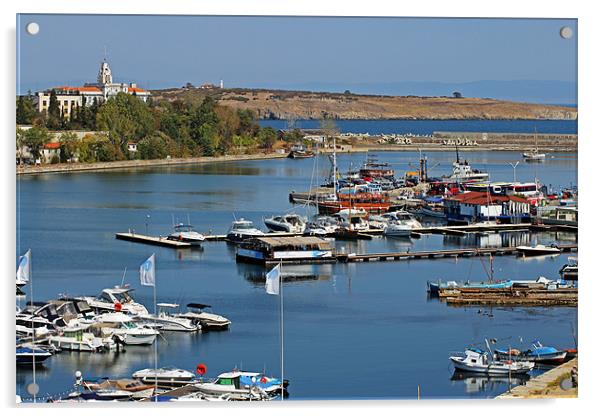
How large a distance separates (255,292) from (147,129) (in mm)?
2467

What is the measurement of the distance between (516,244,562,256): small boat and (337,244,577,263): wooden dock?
0.21ft

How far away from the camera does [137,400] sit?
22.5 feet

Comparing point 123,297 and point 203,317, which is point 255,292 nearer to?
point 203,317

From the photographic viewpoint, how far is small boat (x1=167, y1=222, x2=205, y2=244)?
12.9 metres

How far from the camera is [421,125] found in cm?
1046

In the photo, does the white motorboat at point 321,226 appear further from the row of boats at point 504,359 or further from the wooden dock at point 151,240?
the row of boats at point 504,359

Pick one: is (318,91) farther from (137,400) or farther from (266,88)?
(137,400)

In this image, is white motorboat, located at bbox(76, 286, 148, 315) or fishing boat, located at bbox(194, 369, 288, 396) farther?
white motorboat, located at bbox(76, 286, 148, 315)

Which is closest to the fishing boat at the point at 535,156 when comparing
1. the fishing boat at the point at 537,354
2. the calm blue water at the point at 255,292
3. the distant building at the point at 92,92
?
the calm blue water at the point at 255,292

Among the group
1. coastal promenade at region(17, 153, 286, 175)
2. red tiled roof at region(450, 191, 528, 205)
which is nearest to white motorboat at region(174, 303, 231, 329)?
coastal promenade at region(17, 153, 286, 175)

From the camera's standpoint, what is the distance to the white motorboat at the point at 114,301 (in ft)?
31.1

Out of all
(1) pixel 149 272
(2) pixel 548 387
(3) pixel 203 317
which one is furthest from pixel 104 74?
(2) pixel 548 387

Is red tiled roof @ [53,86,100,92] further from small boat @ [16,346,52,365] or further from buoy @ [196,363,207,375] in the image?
buoy @ [196,363,207,375]

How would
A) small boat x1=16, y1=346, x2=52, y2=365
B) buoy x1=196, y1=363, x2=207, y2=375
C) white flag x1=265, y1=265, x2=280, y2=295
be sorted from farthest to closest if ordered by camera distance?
buoy x1=196, y1=363, x2=207, y2=375
white flag x1=265, y1=265, x2=280, y2=295
small boat x1=16, y1=346, x2=52, y2=365
